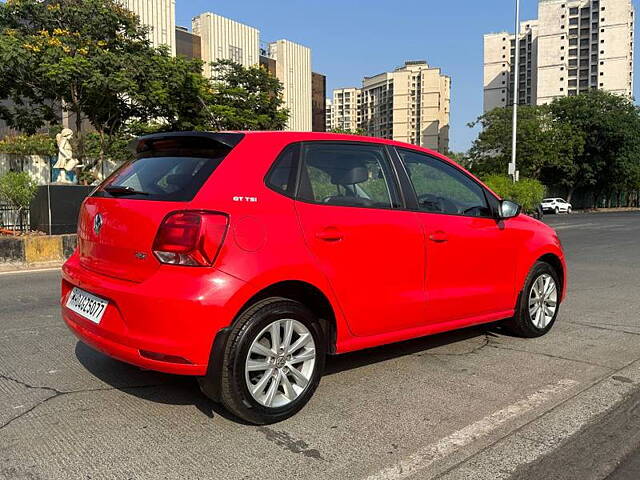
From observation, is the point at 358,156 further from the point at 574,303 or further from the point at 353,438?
the point at 574,303

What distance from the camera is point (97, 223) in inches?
141

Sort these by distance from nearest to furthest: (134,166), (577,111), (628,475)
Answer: (628,475)
(134,166)
(577,111)

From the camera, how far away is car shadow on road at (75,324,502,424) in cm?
369

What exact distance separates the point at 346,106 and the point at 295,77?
55531 mm

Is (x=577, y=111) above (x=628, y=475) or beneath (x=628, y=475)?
above

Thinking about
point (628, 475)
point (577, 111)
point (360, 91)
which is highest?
point (360, 91)

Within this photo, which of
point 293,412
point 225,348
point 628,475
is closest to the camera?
point 628,475

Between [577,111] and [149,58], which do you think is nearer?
[149,58]

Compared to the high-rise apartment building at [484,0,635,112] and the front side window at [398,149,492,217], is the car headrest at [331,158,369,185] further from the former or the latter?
the high-rise apartment building at [484,0,635,112]

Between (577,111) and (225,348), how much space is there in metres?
57.7

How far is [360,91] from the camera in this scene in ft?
331

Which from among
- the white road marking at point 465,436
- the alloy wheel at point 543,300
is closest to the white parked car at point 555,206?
the alloy wheel at point 543,300

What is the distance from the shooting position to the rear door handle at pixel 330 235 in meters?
3.50

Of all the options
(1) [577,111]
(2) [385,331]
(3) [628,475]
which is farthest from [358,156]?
(1) [577,111]
